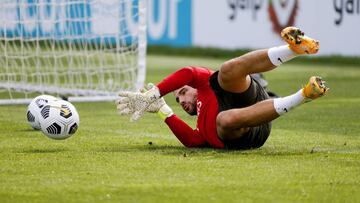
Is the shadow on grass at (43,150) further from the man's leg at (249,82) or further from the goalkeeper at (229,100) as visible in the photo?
the man's leg at (249,82)

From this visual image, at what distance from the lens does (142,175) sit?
6.16m

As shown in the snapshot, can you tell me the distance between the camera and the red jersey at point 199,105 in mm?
7328

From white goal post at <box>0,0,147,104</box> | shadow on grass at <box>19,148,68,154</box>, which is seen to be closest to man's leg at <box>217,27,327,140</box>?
shadow on grass at <box>19,148,68,154</box>

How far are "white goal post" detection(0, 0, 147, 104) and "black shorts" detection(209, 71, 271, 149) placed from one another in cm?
452

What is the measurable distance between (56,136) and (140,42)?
445 cm

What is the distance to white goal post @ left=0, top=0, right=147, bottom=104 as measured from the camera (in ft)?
39.6

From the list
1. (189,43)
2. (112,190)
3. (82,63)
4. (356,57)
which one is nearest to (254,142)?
(112,190)

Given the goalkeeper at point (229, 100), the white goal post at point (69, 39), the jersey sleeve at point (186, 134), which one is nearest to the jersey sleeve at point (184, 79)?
the goalkeeper at point (229, 100)

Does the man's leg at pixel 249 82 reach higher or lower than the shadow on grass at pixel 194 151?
higher

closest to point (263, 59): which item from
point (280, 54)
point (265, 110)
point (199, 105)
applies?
point (280, 54)

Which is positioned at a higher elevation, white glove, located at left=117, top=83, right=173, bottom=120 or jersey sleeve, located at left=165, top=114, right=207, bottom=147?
white glove, located at left=117, top=83, right=173, bottom=120

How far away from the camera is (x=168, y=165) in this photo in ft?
21.6

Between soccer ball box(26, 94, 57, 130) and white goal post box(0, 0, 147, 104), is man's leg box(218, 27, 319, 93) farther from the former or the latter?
white goal post box(0, 0, 147, 104)

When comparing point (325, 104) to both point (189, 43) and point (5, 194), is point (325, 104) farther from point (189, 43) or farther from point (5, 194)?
point (189, 43)
